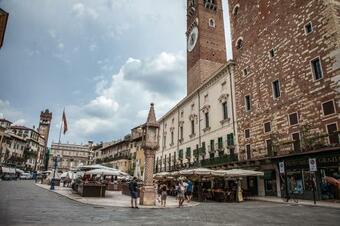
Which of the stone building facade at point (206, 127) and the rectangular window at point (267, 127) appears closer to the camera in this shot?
the rectangular window at point (267, 127)

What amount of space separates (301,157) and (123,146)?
159ft

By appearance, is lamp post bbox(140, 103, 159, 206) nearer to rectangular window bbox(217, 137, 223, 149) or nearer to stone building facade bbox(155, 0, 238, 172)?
stone building facade bbox(155, 0, 238, 172)

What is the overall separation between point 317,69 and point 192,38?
95.4 feet

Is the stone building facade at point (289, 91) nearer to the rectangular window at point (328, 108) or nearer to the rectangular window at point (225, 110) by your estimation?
the rectangular window at point (328, 108)

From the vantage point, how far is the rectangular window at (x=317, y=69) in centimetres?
1955

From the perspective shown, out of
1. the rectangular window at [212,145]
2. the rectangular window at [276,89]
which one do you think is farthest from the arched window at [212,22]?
the rectangular window at [276,89]

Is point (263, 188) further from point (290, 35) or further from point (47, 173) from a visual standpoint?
point (47, 173)

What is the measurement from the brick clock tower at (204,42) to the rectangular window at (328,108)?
22799 mm

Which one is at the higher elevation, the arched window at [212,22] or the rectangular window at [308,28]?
the arched window at [212,22]

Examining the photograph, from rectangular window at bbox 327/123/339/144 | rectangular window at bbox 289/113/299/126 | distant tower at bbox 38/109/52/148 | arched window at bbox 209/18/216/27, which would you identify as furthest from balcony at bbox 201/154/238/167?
distant tower at bbox 38/109/52/148

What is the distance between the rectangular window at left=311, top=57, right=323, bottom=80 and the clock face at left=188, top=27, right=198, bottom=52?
26.1 meters

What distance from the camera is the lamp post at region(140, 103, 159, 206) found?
15789mm

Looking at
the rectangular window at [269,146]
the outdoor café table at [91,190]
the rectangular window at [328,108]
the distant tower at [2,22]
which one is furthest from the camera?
the rectangular window at [269,146]

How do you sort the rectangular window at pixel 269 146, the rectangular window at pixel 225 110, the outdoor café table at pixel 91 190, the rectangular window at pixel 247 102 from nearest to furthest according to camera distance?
the outdoor café table at pixel 91 190 → the rectangular window at pixel 269 146 → the rectangular window at pixel 247 102 → the rectangular window at pixel 225 110
